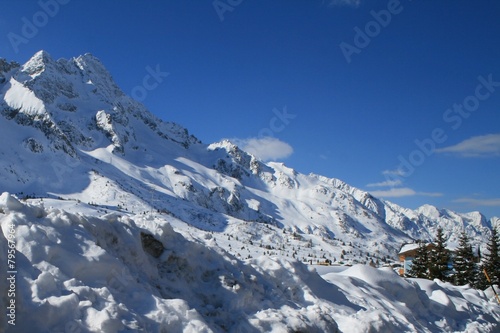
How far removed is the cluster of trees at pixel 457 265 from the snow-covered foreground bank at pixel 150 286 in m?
26.1

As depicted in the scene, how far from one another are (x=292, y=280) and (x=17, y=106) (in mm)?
171334

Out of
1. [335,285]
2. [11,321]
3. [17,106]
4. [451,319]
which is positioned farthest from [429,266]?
[17,106]

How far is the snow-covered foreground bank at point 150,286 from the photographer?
593 centimetres

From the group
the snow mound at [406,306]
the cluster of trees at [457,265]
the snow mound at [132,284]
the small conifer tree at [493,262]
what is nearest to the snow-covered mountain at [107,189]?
the snow mound at [132,284]

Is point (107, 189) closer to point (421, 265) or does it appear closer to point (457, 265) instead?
point (421, 265)

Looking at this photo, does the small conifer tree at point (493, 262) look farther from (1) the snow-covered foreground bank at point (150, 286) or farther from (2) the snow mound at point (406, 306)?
(1) the snow-covered foreground bank at point (150, 286)

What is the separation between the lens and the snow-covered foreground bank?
5934mm

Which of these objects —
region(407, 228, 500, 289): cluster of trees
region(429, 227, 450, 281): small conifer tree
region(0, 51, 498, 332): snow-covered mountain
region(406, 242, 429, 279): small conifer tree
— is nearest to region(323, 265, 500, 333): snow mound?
region(0, 51, 498, 332): snow-covered mountain

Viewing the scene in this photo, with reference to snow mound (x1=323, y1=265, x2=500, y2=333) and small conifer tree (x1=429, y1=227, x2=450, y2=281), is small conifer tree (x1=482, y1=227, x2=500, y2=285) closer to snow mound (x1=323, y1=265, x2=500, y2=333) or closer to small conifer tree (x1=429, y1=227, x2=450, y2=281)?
small conifer tree (x1=429, y1=227, x2=450, y2=281)

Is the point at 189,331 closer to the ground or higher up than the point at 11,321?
higher up

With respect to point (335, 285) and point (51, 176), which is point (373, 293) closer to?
point (335, 285)

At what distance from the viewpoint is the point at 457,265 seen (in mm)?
40156

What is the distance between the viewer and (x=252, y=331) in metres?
7.80

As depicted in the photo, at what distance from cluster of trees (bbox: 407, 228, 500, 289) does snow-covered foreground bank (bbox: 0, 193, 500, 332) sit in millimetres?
26088
